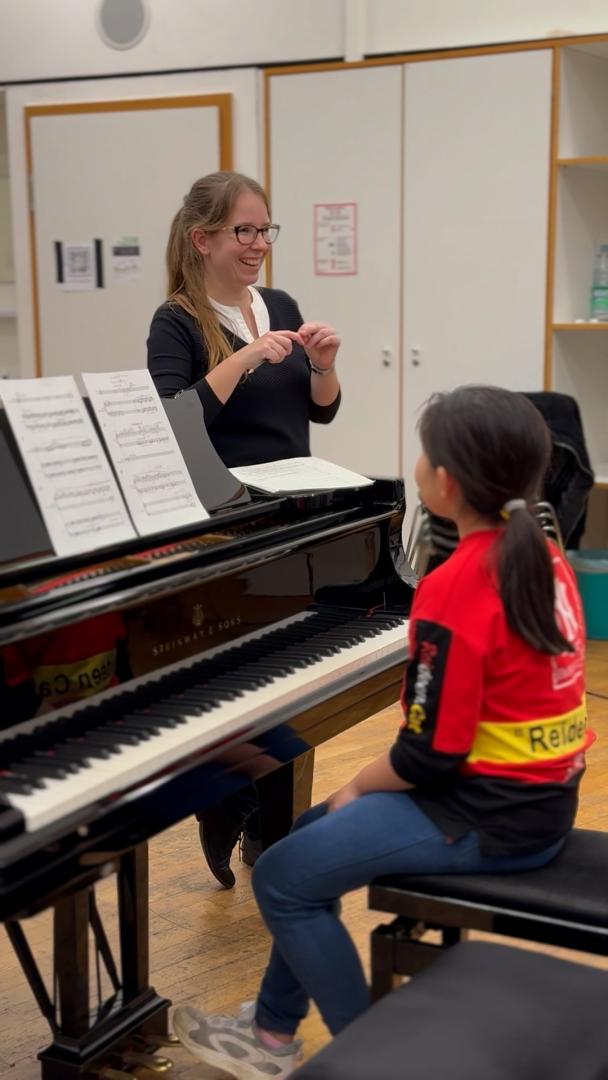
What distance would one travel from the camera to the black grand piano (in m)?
1.56

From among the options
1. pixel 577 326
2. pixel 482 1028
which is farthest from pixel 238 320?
pixel 577 326

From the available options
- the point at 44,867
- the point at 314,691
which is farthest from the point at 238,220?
the point at 44,867

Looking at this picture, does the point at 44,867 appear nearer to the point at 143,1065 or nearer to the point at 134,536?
the point at 134,536

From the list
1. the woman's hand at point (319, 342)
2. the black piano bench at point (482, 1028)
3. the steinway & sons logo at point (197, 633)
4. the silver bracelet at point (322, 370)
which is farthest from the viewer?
the silver bracelet at point (322, 370)

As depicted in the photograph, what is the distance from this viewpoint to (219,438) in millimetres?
2678

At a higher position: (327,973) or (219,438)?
(219,438)

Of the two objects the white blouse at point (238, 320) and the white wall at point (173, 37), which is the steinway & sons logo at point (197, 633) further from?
the white wall at point (173, 37)

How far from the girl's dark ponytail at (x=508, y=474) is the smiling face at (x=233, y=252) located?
109 cm

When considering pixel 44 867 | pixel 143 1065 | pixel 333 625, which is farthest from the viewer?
pixel 333 625

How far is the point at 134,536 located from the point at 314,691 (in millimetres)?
360

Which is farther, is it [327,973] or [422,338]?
[422,338]

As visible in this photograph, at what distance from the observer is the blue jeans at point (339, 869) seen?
5.72 ft

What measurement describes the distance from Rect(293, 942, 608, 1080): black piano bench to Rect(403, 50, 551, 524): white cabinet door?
3.46 m

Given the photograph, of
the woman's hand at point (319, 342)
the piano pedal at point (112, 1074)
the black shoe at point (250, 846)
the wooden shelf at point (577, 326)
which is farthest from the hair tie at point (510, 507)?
the wooden shelf at point (577, 326)
